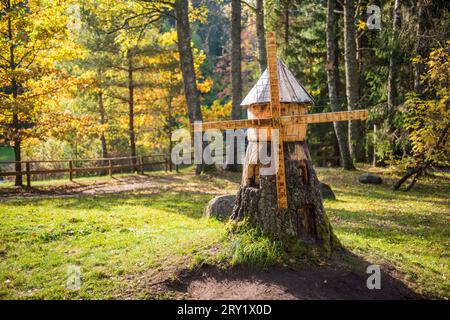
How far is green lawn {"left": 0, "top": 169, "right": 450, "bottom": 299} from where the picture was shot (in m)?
6.43

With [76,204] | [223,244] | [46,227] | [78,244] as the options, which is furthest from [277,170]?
[76,204]

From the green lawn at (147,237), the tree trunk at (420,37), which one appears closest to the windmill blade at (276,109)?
the green lawn at (147,237)

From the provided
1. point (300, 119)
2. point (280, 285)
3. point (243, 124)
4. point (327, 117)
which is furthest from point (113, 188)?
point (327, 117)

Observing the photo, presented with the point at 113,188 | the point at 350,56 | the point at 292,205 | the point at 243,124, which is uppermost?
the point at 350,56

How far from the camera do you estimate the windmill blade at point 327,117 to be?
231 inches

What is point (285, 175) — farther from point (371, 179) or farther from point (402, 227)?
point (371, 179)

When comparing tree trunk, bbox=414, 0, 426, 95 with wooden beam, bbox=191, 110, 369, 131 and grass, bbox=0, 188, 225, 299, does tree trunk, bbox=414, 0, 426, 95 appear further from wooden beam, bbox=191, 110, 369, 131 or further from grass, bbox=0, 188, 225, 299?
wooden beam, bbox=191, 110, 369, 131

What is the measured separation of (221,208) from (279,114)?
14.7 ft

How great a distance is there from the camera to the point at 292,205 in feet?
21.5

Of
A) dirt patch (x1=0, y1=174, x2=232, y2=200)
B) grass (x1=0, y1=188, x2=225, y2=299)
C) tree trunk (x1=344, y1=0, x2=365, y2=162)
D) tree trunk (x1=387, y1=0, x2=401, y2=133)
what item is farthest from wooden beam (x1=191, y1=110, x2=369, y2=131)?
tree trunk (x1=387, y1=0, x2=401, y2=133)

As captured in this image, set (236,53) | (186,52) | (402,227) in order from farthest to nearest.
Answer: (236,53), (186,52), (402,227)

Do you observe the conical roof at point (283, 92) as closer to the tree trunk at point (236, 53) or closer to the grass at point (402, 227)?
the grass at point (402, 227)

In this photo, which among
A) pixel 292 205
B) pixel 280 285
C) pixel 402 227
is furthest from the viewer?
pixel 402 227

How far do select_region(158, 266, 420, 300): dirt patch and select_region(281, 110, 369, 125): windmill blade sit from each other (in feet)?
7.74
